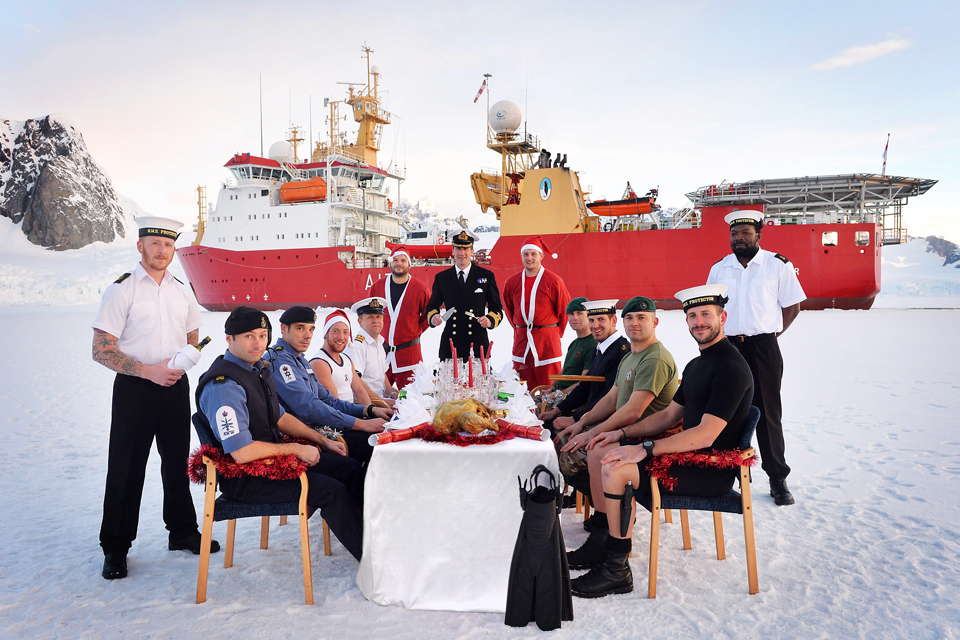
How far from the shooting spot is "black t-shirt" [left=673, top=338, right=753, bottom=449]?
2271mm

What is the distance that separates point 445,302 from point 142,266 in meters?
2.50

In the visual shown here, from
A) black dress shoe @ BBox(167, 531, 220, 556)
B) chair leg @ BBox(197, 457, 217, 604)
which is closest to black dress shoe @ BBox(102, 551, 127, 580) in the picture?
black dress shoe @ BBox(167, 531, 220, 556)

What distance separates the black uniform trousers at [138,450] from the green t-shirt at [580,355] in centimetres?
249

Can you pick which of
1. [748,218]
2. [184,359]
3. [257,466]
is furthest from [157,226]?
[748,218]

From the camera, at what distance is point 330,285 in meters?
22.4

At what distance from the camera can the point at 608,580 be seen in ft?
7.68

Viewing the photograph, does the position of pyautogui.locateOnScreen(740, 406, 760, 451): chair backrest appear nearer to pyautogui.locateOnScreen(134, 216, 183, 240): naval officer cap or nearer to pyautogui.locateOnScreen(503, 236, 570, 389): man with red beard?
pyautogui.locateOnScreen(503, 236, 570, 389): man with red beard

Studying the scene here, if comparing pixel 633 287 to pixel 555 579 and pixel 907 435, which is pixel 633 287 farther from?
pixel 555 579

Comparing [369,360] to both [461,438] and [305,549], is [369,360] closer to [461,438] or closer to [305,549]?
[305,549]

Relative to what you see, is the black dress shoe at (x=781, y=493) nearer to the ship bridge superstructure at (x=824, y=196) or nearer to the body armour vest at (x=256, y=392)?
the body armour vest at (x=256, y=392)

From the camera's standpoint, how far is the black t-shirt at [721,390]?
227 centimetres

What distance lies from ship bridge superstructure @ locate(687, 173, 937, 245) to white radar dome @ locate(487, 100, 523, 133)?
7.06 metres

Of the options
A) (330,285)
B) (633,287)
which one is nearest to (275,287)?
(330,285)

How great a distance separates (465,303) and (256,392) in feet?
8.29
